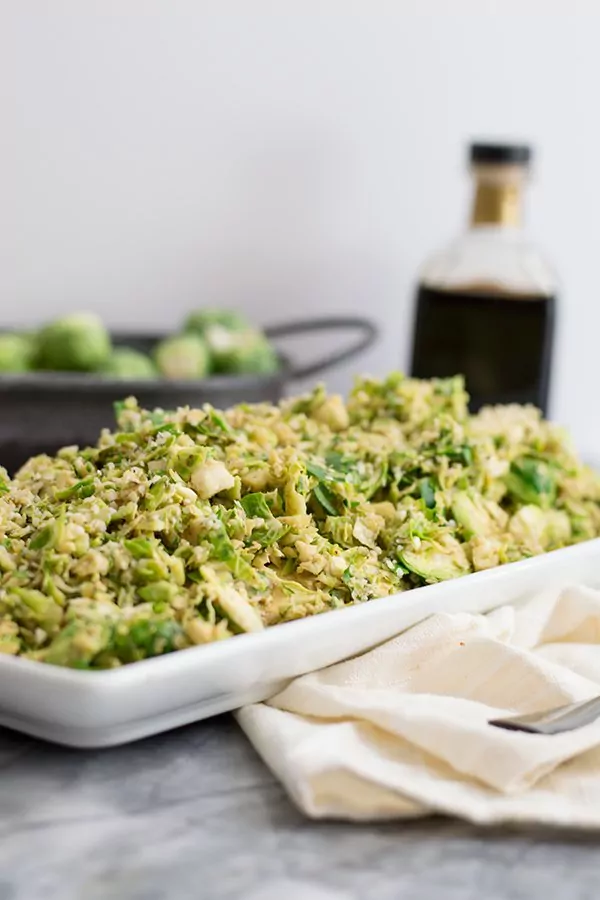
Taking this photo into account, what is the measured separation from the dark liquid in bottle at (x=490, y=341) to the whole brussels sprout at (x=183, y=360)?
1.34ft

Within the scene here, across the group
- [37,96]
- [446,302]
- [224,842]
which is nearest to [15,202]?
[37,96]

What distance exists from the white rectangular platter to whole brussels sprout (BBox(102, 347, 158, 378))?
0.79 metres

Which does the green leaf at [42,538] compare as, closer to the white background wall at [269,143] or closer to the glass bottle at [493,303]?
the glass bottle at [493,303]

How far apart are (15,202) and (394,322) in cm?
84

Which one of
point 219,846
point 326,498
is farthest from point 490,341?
point 219,846

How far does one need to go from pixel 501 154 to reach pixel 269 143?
590mm

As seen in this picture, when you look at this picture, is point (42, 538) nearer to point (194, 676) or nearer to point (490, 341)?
point (194, 676)

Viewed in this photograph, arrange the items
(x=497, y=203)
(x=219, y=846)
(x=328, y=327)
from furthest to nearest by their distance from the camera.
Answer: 1. (x=328, y=327)
2. (x=497, y=203)
3. (x=219, y=846)

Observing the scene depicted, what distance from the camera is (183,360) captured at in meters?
1.96

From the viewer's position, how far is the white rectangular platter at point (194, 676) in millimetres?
927

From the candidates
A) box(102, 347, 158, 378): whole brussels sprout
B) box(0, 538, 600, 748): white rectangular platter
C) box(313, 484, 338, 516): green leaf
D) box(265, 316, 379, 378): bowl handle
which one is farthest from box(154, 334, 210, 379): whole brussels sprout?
box(0, 538, 600, 748): white rectangular platter

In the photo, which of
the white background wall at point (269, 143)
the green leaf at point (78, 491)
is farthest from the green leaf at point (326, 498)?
the white background wall at point (269, 143)

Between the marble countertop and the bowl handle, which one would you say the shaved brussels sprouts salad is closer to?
the marble countertop

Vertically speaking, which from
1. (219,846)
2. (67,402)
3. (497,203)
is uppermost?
(497,203)
